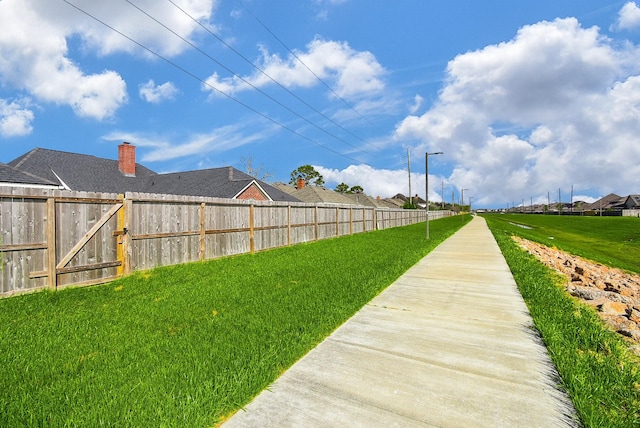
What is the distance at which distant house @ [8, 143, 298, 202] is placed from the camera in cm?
2441

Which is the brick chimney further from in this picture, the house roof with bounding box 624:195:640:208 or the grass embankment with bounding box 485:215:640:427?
the house roof with bounding box 624:195:640:208

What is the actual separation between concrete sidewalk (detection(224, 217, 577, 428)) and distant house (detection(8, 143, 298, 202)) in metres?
21.8

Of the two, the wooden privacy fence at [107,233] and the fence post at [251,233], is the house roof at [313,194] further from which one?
the wooden privacy fence at [107,233]

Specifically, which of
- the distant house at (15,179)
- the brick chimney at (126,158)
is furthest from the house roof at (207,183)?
the distant house at (15,179)

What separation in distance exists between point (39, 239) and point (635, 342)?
9673mm

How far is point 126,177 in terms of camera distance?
2994cm

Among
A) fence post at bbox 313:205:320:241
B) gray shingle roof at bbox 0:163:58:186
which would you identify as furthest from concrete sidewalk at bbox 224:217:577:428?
gray shingle roof at bbox 0:163:58:186

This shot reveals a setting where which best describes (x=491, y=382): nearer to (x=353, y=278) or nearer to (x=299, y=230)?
(x=353, y=278)

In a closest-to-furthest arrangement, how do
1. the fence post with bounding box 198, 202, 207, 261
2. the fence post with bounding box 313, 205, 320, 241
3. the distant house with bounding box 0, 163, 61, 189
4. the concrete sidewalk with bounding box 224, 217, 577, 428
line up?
the concrete sidewalk with bounding box 224, 217, 577, 428
the fence post with bounding box 198, 202, 207, 261
the distant house with bounding box 0, 163, 61, 189
the fence post with bounding box 313, 205, 320, 241

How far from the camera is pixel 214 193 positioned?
25453 mm

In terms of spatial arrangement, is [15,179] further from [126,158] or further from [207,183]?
[126,158]

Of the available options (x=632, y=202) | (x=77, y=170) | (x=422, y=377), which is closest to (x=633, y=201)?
(x=632, y=202)

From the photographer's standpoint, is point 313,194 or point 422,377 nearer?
point 422,377

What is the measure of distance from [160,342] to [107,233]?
499 centimetres
